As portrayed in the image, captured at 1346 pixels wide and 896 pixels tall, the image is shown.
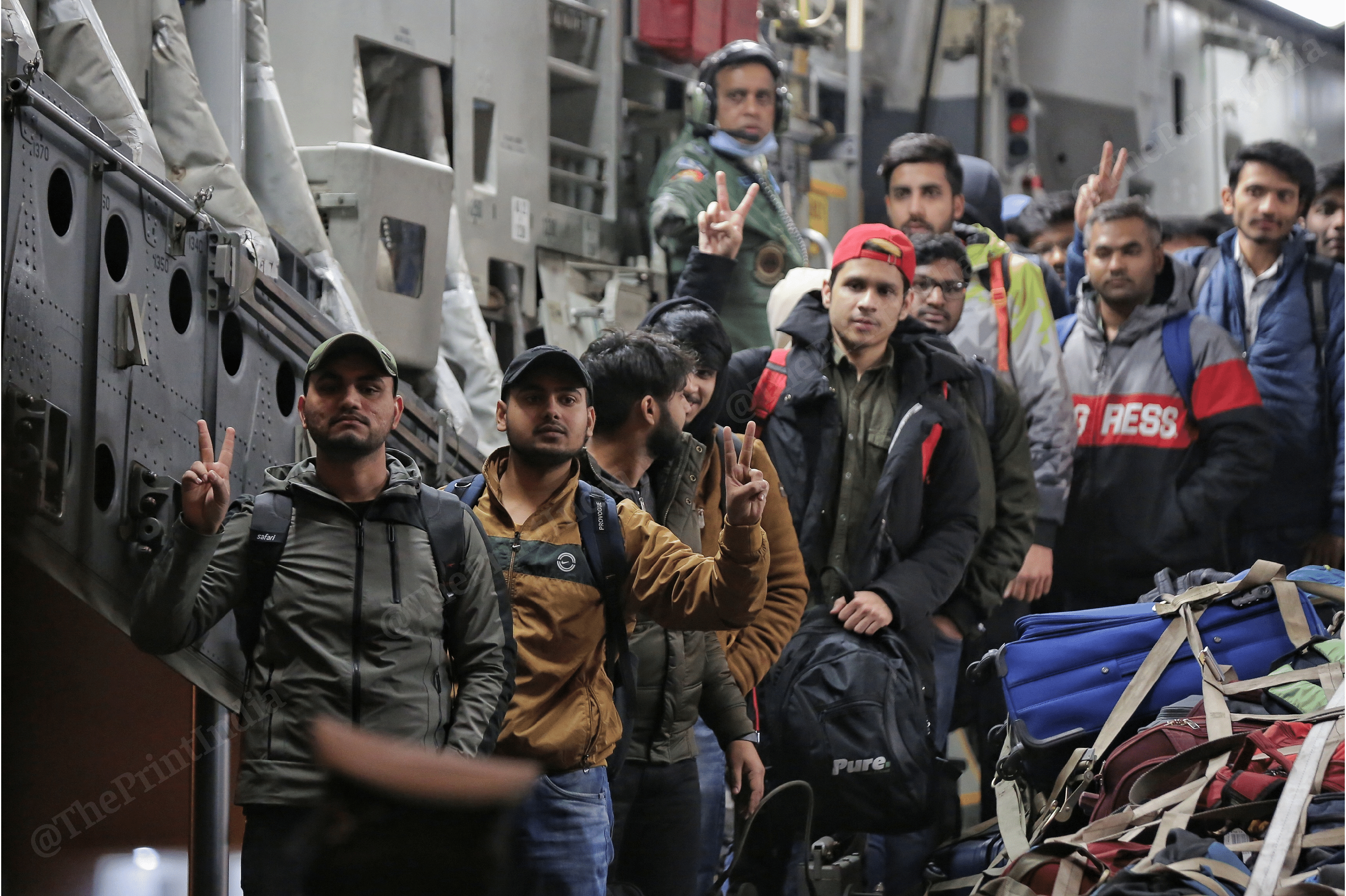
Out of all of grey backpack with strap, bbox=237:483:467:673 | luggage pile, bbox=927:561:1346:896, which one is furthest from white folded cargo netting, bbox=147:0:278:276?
luggage pile, bbox=927:561:1346:896

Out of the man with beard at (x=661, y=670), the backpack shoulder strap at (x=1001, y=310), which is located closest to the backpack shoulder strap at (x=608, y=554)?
the man with beard at (x=661, y=670)

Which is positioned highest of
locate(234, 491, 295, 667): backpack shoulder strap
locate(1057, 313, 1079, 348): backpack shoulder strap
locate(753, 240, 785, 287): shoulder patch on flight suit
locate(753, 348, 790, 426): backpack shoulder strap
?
locate(753, 240, 785, 287): shoulder patch on flight suit

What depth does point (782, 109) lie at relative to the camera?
259 inches

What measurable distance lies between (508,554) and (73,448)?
1119mm

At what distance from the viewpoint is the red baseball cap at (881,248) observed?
450 centimetres

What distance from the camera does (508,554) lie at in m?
3.29

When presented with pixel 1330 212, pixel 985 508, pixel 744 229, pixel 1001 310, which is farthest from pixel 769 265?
pixel 1330 212

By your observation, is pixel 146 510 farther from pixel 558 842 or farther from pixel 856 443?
pixel 856 443

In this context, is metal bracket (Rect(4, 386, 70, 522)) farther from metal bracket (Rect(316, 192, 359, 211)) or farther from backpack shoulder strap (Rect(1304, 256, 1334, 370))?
backpack shoulder strap (Rect(1304, 256, 1334, 370))

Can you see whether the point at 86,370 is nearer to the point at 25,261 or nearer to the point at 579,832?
the point at 25,261

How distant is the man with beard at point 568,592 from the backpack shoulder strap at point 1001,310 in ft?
7.51

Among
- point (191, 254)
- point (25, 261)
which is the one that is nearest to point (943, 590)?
point (191, 254)

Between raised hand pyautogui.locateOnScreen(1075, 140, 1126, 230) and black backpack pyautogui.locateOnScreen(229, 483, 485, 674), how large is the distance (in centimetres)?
363

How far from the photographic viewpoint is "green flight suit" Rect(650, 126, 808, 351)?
20.8 ft
